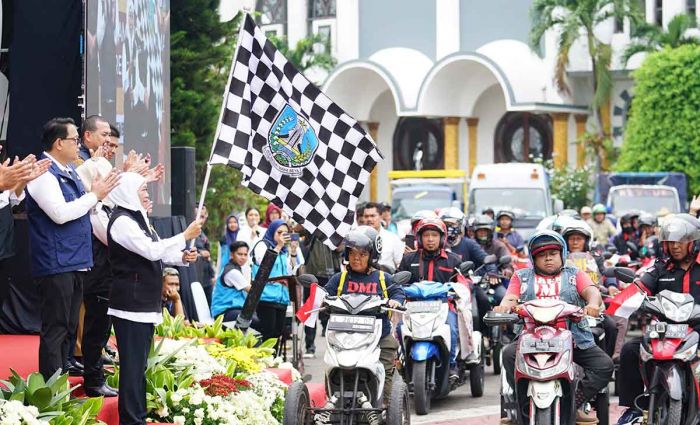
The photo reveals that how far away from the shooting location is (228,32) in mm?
25297

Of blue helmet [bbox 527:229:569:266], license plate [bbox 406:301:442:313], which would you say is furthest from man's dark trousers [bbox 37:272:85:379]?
license plate [bbox 406:301:442:313]

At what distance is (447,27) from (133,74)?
3660 centimetres

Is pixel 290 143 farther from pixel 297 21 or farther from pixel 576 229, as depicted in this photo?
pixel 297 21

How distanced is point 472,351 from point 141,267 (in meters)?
5.66

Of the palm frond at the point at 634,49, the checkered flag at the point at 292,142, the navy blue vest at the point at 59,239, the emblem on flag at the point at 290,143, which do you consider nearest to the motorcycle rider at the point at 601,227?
the checkered flag at the point at 292,142

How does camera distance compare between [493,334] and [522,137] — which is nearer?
[493,334]

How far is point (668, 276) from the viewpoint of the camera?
1021 cm

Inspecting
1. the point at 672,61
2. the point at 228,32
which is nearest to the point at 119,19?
the point at 228,32

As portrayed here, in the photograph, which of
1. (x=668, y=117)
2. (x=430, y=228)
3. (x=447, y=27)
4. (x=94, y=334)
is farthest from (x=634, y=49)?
(x=94, y=334)

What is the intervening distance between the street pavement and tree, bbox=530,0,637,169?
95.2ft

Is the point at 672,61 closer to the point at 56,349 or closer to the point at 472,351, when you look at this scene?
the point at 472,351

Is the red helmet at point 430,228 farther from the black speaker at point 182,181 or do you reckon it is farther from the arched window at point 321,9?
the arched window at point 321,9

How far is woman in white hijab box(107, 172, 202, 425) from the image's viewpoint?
891cm

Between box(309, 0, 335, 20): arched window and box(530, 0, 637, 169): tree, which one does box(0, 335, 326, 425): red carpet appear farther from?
box(309, 0, 335, 20): arched window
